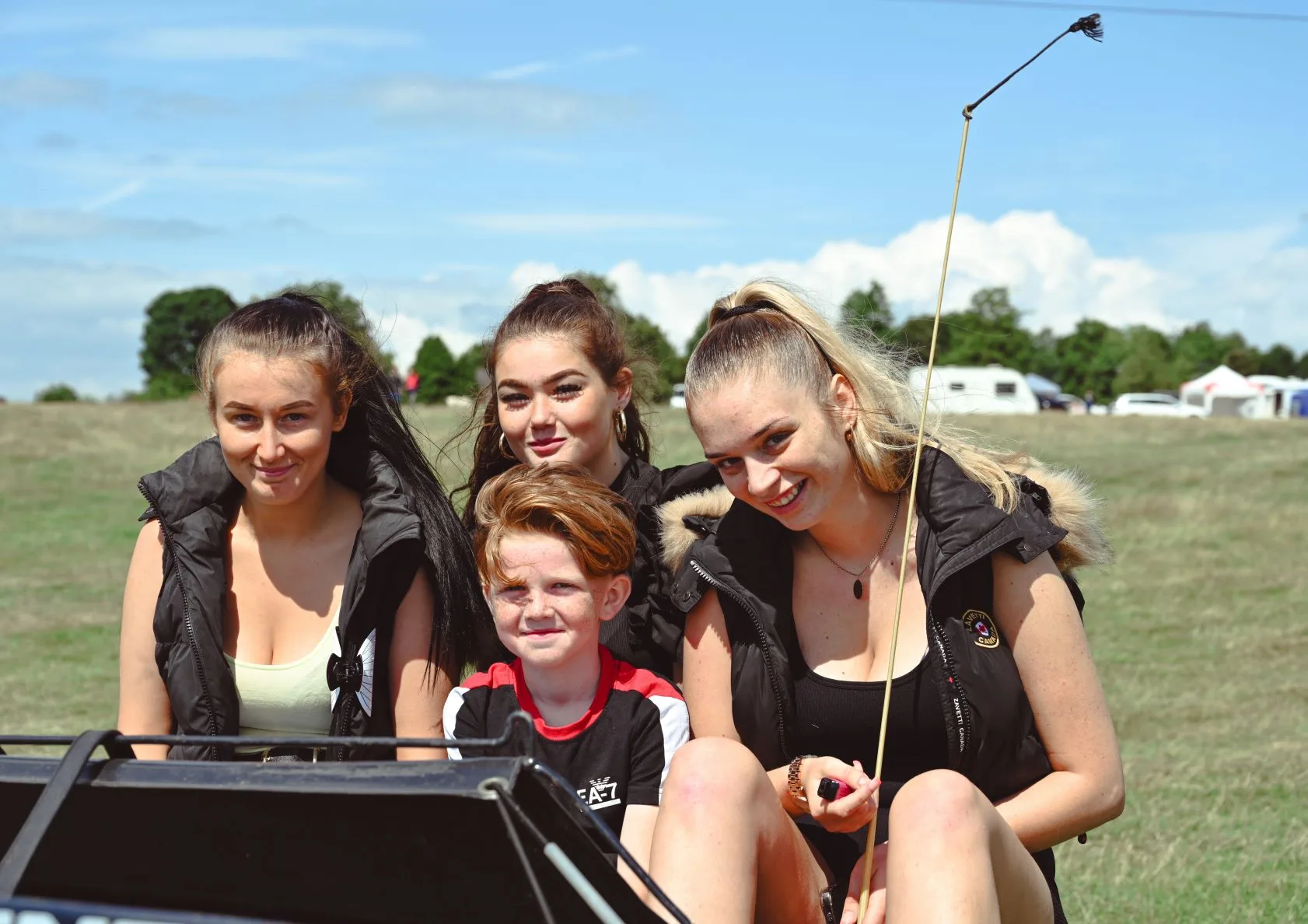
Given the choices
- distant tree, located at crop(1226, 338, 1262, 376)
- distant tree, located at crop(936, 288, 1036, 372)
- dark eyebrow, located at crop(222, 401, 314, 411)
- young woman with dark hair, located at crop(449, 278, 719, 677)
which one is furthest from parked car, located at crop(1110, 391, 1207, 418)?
dark eyebrow, located at crop(222, 401, 314, 411)

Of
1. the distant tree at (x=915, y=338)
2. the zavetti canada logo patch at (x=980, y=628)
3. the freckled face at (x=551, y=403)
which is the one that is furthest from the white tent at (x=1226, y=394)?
the zavetti canada logo patch at (x=980, y=628)

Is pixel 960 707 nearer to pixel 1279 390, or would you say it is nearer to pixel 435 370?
pixel 435 370

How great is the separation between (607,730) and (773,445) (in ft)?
2.54

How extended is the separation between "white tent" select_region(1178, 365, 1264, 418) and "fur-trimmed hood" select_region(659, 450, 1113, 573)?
236 ft

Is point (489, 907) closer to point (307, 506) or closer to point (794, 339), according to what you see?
point (794, 339)

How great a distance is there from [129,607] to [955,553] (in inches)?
86.2

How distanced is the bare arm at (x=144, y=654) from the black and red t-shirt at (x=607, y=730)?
0.89 metres

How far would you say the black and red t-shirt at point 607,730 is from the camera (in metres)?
3.46

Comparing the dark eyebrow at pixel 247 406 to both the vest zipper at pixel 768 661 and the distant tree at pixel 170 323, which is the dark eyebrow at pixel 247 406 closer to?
the vest zipper at pixel 768 661

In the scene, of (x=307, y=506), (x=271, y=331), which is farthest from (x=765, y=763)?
(x=271, y=331)

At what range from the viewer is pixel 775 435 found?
344cm

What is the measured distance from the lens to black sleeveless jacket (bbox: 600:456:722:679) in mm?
3904

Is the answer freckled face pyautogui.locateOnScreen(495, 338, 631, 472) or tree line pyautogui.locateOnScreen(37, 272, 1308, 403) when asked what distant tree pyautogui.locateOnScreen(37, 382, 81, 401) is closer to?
tree line pyautogui.locateOnScreen(37, 272, 1308, 403)

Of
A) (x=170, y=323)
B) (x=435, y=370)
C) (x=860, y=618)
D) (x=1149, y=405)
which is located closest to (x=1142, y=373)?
(x=1149, y=405)
